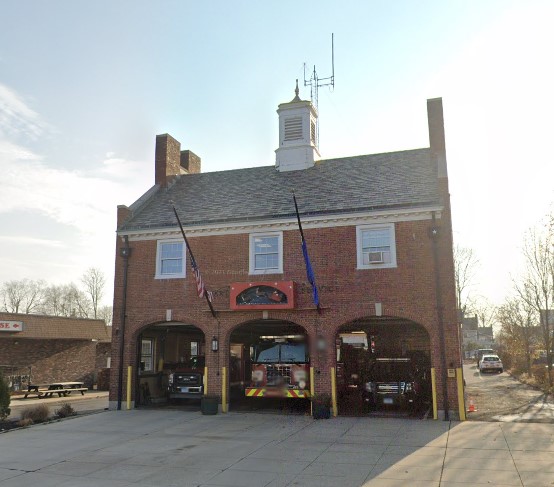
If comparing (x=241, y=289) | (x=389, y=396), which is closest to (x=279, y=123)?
(x=241, y=289)

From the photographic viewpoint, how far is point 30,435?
15102 millimetres

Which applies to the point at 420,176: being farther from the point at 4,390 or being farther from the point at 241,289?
the point at 4,390

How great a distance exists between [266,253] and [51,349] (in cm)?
1711

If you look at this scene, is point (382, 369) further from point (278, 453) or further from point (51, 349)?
point (51, 349)

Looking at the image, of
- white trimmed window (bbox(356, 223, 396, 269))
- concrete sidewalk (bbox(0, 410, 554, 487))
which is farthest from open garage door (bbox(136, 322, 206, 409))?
white trimmed window (bbox(356, 223, 396, 269))

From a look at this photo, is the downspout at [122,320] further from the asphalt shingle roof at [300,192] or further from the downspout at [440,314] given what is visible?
the downspout at [440,314]

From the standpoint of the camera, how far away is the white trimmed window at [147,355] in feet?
72.7

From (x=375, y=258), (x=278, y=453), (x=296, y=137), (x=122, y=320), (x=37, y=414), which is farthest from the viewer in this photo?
(x=296, y=137)

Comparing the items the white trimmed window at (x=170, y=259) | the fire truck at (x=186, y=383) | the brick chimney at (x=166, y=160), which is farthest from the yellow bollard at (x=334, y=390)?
the brick chimney at (x=166, y=160)

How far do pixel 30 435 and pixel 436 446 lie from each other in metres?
11.1

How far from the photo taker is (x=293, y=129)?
2383 centimetres

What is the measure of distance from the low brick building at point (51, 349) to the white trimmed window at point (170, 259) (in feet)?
35.1

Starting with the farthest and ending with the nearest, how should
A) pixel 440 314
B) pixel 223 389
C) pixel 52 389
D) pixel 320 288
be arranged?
pixel 52 389, pixel 223 389, pixel 320 288, pixel 440 314

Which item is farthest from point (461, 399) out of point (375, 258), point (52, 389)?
point (52, 389)
